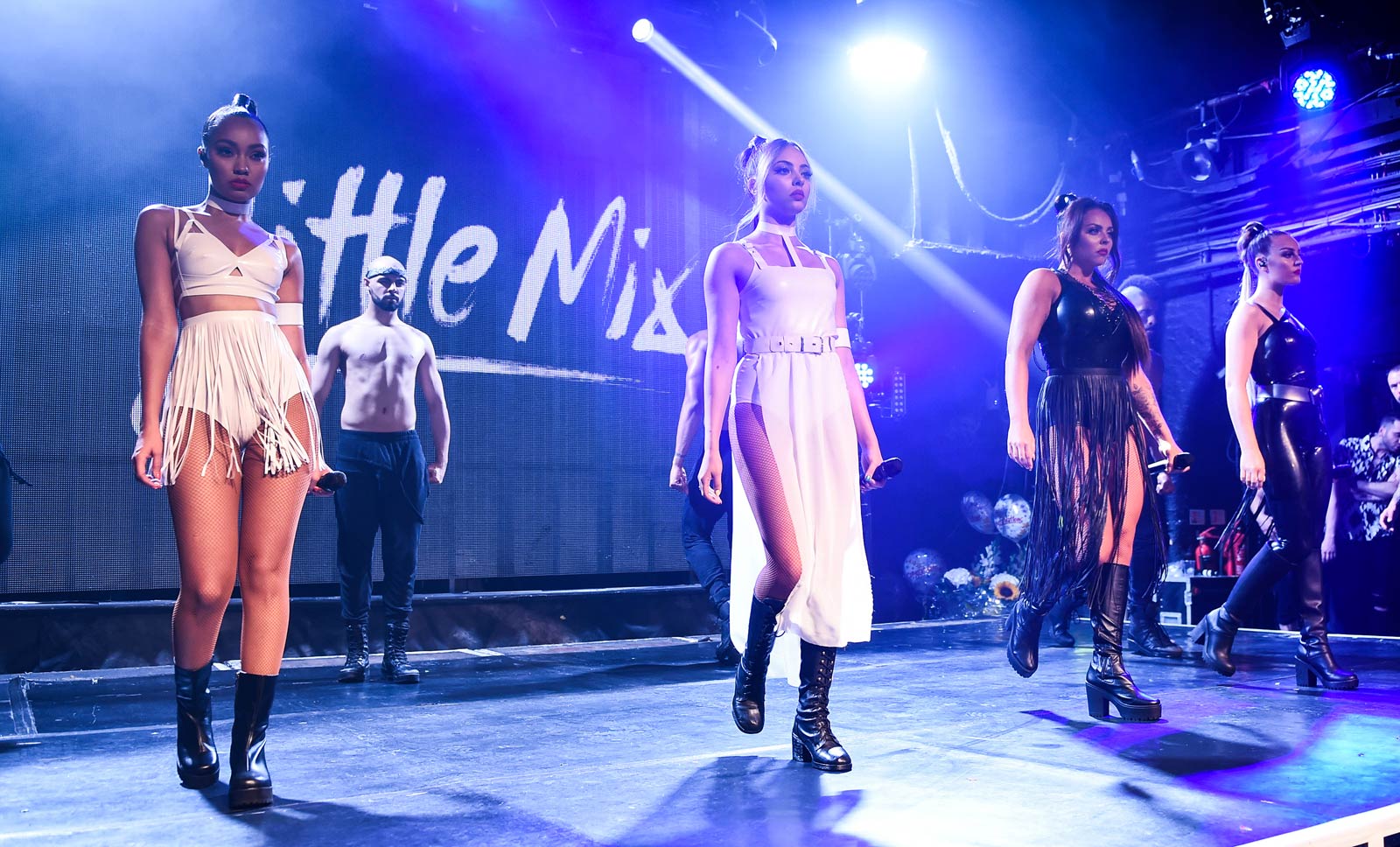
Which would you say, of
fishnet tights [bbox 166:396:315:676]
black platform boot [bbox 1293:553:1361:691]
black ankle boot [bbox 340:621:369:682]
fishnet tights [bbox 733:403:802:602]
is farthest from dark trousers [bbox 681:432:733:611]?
fishnet tights [bbox 166:396:315:676]

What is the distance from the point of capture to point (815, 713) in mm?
2924

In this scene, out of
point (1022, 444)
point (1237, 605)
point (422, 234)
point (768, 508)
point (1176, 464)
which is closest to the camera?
point (768, 508)

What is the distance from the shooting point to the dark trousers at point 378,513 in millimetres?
4992

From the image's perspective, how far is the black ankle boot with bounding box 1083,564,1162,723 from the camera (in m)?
3.48

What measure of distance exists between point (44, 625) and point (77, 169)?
2149 millimetres

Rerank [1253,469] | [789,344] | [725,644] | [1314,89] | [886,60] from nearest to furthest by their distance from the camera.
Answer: [789,344] → [1253,469] → [725,644] → [1314,89] → [886,60]

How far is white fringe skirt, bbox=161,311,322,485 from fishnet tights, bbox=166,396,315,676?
2 cm

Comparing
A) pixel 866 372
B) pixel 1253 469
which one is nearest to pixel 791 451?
pixel 1253 469

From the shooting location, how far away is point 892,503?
28.6ft

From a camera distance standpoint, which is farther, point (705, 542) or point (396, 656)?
point (705, 542)

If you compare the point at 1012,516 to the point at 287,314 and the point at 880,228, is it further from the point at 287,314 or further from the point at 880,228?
the point at 287,314

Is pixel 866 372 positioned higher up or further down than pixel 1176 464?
higher up

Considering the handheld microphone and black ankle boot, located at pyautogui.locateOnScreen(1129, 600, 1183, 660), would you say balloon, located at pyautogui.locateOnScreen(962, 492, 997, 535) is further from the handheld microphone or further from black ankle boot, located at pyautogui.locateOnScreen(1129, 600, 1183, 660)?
the handheld microphone

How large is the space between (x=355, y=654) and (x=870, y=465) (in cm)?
281
